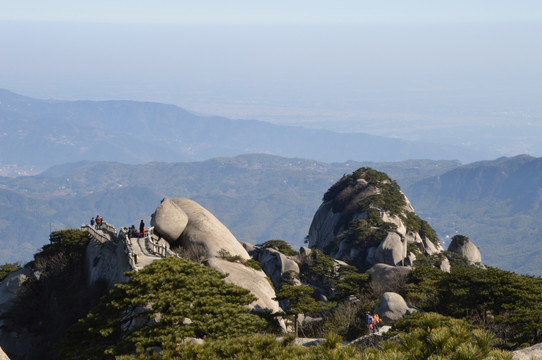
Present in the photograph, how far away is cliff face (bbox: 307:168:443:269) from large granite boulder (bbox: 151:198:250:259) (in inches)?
865

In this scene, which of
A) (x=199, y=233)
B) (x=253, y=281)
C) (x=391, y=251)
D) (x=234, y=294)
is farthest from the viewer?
(x=391, y=251)

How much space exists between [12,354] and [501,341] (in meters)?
38.9

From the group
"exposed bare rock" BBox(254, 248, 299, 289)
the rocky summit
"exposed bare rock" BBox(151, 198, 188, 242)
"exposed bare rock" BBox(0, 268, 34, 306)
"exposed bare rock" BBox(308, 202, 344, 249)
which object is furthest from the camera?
"exposed bare rock" BBox(308, 202, 344, 249)

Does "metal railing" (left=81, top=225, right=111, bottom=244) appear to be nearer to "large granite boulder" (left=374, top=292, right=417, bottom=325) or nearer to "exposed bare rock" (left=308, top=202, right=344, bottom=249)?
"large granite boulder" (left=374, top=292, right=417, bottom=325)

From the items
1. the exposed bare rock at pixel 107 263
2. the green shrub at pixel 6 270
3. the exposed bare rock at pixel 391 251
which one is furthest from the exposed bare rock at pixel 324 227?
the exposed bare rock at pixel 107 263

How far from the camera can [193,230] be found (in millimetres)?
58875

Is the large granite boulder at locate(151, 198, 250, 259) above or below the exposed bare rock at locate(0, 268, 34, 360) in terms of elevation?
above

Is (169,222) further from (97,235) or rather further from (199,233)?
(97,235)

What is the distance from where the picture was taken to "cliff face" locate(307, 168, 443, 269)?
7588cm

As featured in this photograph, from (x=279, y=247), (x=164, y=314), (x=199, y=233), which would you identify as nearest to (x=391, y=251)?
(x=279, y=247)

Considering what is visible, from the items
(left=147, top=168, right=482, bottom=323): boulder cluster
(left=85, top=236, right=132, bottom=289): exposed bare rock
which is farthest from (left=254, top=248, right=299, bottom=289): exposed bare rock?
(left=85, top=236, right=132, bottom=289): exposed bare rock

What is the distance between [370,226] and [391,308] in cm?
3726

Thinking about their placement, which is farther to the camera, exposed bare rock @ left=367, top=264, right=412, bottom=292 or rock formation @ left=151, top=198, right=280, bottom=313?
rock formation @ left=151, top=198, right=280, bottom=313

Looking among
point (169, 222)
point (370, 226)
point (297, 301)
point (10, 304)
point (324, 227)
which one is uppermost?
point (169, 222)
